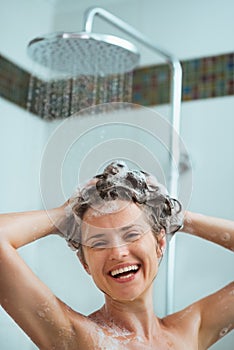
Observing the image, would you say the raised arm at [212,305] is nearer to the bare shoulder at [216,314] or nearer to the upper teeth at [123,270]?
the bare shoulder at [216,314]

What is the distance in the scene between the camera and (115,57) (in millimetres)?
1715

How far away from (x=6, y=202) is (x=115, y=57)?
0.62 metres

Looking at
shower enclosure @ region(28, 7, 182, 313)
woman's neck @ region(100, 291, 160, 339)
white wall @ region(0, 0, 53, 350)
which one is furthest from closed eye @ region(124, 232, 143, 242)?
white wall @ region(0, 0, 53, 350)

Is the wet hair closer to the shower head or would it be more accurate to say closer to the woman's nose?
the woman's nose

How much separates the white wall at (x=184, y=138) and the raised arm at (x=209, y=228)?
1.83 feet

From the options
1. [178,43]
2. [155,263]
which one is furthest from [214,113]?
[155,263]

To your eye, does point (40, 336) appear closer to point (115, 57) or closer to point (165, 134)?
point (165, 134)

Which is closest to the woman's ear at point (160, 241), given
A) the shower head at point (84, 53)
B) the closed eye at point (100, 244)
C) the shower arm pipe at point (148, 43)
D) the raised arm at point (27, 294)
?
the closed eye at point (100, 244)

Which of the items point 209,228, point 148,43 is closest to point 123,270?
point 209,228

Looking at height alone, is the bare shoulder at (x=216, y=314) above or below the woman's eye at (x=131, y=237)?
below

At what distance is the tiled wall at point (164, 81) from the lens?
1.99m

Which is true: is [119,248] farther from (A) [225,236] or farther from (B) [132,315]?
(A) [225,236]

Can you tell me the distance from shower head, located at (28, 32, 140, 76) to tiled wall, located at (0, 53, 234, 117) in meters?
0.29

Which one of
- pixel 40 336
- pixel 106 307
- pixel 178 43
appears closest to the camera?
pixel 40 336
